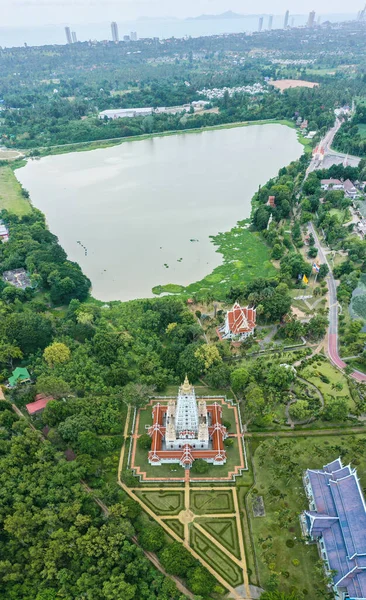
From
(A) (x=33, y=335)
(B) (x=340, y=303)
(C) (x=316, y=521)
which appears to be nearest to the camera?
(C) (x=316, y=521)

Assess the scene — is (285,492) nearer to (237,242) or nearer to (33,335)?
(33,335)

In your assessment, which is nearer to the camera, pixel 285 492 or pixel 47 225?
pixel 285 492

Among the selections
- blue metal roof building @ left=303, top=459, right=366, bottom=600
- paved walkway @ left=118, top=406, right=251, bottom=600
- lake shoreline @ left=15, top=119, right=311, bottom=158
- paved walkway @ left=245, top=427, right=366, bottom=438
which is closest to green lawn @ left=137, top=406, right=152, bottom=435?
paved walkway @ left=118, top=406, right=251, bottom=600

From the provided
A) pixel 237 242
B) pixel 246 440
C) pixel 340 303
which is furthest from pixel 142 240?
pixel 246 440

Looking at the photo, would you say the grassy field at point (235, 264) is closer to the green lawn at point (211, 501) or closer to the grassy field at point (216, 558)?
the green lawn at point (211, 501)

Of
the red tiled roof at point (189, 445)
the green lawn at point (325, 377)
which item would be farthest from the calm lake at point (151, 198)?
the red tiled roof at point (189, 445)

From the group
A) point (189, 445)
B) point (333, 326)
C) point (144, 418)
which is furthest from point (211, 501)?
point (333, 326)
